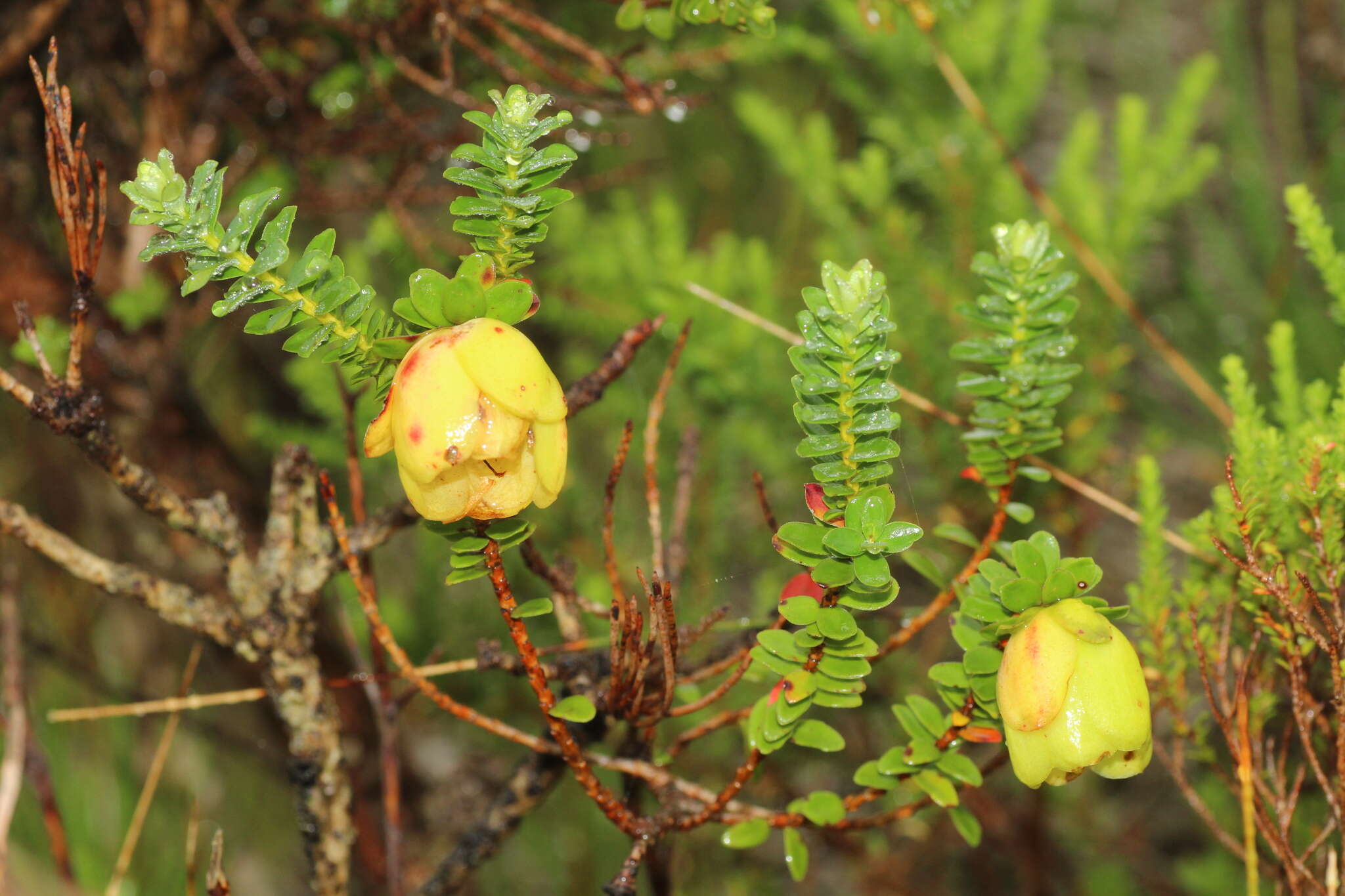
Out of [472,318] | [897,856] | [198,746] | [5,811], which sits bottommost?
[897,856]

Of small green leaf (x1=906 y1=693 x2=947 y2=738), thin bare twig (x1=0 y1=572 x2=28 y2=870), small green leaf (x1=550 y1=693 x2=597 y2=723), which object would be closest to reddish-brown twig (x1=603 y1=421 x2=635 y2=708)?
small green leaf (x1=550 y1=693 x2=597 y2=723)

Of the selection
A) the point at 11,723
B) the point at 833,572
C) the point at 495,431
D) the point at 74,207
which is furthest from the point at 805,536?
the point at 11,723

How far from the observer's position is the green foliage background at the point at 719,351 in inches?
29.5

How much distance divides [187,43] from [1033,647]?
0.68 metres

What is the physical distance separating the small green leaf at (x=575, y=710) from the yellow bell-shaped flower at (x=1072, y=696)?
0.16 m

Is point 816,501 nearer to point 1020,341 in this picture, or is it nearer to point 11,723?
point 1020,341

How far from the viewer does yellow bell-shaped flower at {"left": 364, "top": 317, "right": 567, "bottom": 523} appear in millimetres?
291

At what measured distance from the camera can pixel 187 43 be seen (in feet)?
2.30

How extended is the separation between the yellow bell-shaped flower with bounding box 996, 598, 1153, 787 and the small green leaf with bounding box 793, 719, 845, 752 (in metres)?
0.08

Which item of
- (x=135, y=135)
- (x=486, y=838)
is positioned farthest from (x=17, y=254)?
(x=486, y=838)

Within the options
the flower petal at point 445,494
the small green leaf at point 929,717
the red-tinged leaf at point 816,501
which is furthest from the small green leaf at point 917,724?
the flower petal at point 445,494

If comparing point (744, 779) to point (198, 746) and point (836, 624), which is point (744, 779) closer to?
point (836, 624)

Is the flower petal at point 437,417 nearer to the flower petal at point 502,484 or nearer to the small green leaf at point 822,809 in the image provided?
the flower petal at point 502,484

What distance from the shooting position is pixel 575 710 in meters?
0.40
